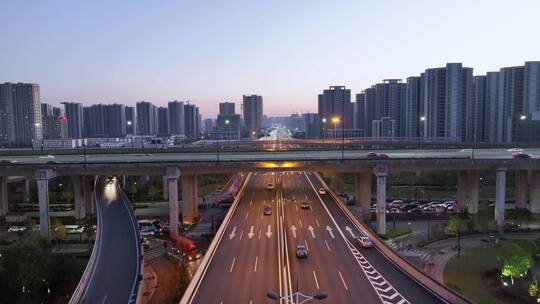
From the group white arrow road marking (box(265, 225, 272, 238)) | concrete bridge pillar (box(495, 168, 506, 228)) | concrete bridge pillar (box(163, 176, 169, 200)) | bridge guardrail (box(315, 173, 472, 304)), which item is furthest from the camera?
concrete bridge pillar (box(163, 176, 169, 200))

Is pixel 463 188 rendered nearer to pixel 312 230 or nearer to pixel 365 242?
pixel 312 230

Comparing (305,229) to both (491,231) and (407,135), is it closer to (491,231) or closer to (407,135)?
(491,231)

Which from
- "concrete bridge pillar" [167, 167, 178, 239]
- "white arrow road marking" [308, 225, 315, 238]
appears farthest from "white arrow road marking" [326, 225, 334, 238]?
"concrete bridge pillar" [167, 167, 178, 239]

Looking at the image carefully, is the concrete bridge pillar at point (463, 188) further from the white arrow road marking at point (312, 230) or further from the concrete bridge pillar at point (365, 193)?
the white arrow road marking at point (312, 230)

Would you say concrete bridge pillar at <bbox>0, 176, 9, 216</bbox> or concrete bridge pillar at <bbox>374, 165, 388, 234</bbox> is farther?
concrete bridge pillar at <bbox>0, 176, 9, 216</bbox>

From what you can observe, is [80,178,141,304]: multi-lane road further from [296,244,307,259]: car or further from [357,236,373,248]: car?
[357,236,373,248]: car

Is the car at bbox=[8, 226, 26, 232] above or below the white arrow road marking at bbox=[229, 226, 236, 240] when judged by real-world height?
below

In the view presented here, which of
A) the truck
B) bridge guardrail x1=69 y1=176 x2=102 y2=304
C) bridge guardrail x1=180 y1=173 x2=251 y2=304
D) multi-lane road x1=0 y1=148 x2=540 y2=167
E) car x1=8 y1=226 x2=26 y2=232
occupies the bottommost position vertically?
car x1=8 y1=226 x2=26 y2=232
